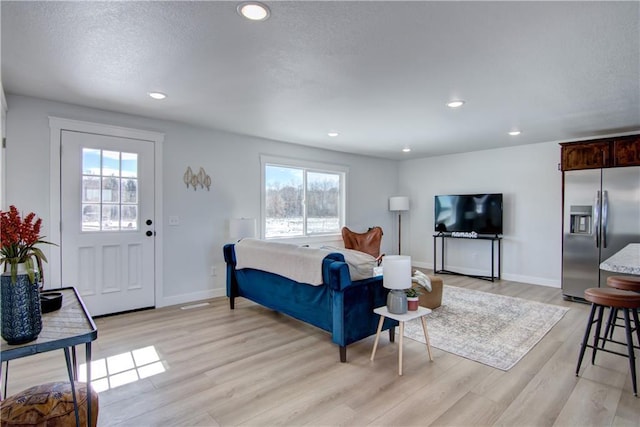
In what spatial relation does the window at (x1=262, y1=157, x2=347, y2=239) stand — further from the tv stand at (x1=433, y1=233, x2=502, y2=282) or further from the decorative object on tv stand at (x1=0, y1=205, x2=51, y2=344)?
the decorative object on tv stand at (x1=0, y1=205, x2=51, y2=344)

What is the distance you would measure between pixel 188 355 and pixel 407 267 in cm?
201

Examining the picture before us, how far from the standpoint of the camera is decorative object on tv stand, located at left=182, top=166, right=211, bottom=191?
179 inches

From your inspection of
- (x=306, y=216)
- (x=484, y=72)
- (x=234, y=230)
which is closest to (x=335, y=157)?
(x=306, y=216)

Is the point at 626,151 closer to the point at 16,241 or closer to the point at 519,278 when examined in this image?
the point at 519,278

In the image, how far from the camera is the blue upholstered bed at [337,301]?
9.00 feet

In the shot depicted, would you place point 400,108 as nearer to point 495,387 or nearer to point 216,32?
point 216,32

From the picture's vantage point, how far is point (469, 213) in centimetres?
631

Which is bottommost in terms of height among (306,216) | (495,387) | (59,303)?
(495,387)

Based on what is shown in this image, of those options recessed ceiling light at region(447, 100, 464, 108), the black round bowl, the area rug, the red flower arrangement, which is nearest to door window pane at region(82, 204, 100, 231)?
the black round bowl

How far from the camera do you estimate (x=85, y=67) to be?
8.78 feet

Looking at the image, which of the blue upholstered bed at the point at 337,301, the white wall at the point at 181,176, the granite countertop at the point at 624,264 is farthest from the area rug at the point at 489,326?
the white wall at the point at 181,176

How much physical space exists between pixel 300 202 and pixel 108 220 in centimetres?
294

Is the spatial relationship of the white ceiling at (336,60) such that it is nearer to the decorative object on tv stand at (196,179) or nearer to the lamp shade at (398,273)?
the decorative object on tv stand at (196,179)

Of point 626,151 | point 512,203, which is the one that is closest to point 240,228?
point 512,203
